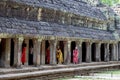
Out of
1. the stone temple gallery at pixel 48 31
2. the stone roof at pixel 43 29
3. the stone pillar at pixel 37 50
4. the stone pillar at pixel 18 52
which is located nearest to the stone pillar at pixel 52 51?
the stone temple gallery at pixel 48 31

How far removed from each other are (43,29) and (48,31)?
1.85ft

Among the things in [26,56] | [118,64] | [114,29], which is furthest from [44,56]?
[114,29]

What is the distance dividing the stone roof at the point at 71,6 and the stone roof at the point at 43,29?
1.27 m

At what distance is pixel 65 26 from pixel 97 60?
7.18 metres

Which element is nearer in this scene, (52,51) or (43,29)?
(43,29)

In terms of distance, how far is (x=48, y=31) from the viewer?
22.1 metres

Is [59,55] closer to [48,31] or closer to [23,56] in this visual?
[48,31]

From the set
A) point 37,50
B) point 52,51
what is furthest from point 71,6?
point 37,50

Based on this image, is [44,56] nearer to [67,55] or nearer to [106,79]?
[67,55]

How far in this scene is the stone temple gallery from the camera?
19219 millimetres

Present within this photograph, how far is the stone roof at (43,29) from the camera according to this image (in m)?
18.5

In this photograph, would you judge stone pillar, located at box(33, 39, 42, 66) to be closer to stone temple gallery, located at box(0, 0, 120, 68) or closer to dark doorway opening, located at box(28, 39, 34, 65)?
stone temple gallery, located at box(0, 0, 120, 68)

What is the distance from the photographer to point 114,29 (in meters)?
35.8

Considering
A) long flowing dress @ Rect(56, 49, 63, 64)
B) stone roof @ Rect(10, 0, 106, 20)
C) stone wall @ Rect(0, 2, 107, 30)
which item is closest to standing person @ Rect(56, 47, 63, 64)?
long flowing dress @ Rect(56, 49, 63, 64)
